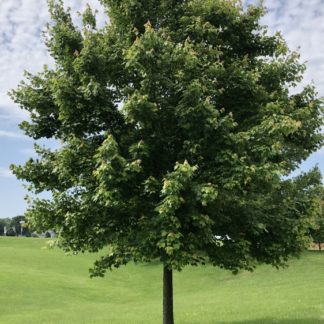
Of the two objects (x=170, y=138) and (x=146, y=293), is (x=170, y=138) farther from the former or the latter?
(x=146, y=293)

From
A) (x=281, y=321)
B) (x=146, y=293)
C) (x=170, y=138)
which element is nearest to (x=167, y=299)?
(x=170, y=138)

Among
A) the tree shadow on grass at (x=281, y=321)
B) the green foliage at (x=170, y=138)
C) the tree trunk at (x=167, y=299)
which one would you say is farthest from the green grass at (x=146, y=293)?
the green foliage at (x=170, y=138)

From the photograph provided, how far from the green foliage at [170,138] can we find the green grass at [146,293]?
9819 millimetres

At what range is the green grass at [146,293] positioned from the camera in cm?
2598

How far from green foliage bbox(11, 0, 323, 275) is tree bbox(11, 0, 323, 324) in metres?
0.04

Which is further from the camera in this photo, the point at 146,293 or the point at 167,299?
the point at 146,293

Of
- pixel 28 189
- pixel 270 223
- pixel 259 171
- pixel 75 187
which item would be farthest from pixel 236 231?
pixel 28 189

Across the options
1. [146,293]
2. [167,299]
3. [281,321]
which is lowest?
[146,293]

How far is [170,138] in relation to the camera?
41.7ft

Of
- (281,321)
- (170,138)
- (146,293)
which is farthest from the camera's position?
(146,293)

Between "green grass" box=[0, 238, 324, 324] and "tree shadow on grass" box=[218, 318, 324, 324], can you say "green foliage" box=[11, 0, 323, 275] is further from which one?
"green grass" box=[0, 238, 324, 324]

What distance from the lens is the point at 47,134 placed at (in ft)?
48.4

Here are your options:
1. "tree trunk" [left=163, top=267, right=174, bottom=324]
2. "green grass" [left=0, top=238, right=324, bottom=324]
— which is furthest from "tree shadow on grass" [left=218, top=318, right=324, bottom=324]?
"tree trunk" [left=163, top=267, right=174, bottom=324]

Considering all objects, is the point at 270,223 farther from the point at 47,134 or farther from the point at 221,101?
the point at 47,134
